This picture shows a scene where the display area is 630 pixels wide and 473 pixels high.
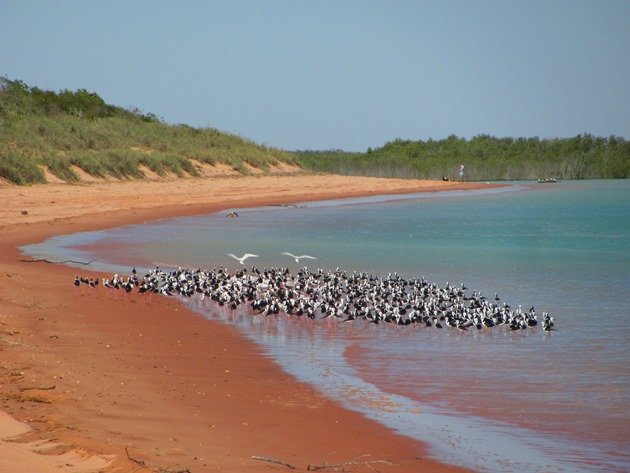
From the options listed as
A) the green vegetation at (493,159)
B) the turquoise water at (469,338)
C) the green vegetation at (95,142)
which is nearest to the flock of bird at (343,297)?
the turquoise water at (469,338)

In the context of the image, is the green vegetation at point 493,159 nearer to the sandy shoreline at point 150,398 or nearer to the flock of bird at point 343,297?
the flock of bird at point 343,297

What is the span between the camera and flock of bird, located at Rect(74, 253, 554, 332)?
12727 millimetres

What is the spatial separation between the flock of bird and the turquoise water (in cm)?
31

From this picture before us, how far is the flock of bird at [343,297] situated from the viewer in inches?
501

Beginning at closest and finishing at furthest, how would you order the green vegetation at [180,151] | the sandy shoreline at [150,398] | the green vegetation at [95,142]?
the sandy shoreline at [150,398] → the green vegetation at [95,142] → the green vegetation at [180,151]

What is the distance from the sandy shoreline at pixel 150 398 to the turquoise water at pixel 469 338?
43 cm

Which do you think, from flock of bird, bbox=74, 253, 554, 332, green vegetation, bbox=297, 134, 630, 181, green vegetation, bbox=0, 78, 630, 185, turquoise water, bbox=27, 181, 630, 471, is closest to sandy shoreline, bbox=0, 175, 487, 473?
turquoise water, bbox=27, 181, 630, 471

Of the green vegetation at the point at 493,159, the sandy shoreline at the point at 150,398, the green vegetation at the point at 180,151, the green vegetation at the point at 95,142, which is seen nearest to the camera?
the sandy shoreline at the point at 150,398

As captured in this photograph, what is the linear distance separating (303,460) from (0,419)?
1.85m

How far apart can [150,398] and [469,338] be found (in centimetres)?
507

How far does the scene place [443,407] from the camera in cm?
835

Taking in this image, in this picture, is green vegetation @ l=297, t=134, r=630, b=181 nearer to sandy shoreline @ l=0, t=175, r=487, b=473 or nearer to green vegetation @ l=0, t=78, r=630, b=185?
green vegetation @ l=0, t=78, r=630, b=185

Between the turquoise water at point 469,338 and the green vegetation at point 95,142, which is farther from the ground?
the green vegetation at point 95,142

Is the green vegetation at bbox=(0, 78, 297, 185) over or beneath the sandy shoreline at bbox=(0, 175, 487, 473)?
over
